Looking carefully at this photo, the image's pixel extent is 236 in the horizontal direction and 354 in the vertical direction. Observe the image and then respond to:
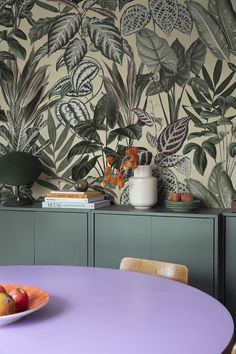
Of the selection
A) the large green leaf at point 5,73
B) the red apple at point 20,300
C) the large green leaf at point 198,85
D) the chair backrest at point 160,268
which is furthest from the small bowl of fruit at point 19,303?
the large green leaf at point 5,73

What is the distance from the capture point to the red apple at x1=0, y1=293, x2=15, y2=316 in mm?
1838

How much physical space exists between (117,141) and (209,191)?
77 cm

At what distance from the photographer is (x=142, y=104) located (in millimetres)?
3963

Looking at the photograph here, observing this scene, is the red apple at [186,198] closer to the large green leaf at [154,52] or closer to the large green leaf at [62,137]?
the large green leaf at [154,52]

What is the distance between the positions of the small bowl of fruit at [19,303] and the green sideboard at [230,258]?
163 centimetres

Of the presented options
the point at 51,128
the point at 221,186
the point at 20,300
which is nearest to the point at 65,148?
the point at 51,128

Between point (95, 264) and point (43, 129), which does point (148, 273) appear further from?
point (43, 129)

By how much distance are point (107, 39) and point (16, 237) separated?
62.9 inches

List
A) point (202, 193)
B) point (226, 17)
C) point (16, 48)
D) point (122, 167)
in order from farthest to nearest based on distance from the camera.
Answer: point (16, 48), point (122, 167), point (202, 193), point (226, 17)

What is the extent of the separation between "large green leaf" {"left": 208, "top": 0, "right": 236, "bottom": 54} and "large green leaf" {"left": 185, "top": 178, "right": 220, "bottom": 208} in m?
0.95

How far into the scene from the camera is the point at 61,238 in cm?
379

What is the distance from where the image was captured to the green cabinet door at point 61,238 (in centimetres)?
374

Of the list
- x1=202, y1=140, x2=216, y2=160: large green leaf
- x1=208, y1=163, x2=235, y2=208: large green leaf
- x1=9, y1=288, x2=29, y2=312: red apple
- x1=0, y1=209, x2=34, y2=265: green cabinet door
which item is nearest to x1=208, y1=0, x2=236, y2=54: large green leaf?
x1=202, y1=140, x2=216, y2=160: large green leaf

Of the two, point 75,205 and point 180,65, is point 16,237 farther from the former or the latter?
point 180,65
